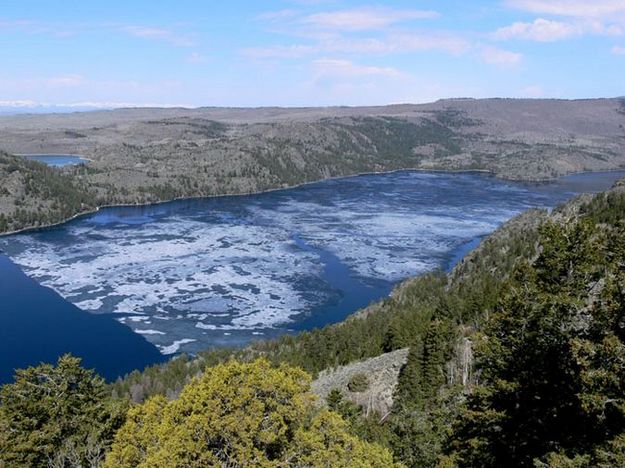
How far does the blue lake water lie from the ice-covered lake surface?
0.33 metres

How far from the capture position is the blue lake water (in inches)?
3812

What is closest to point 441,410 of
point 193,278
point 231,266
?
point 193,278

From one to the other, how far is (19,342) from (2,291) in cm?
3041

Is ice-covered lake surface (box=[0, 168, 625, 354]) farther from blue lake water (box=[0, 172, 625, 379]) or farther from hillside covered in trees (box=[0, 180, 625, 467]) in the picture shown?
hillside covered in trees (box=[0, 180, 625, 467])

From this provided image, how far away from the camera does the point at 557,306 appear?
26.3 meters

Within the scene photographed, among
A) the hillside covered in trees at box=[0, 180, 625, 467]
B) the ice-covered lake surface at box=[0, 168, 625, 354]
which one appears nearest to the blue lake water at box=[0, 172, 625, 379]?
the ice-covered lake surface at box=[0, 168, 625, 354]

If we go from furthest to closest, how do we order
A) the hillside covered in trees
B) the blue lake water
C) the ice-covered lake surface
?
the ice-covered lake surface → the blue lake water → the hillside covered in trees

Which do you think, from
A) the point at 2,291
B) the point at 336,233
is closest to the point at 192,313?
the point at 2,291

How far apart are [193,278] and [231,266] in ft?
39.5

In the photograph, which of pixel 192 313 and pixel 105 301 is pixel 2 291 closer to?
pixel 105 301

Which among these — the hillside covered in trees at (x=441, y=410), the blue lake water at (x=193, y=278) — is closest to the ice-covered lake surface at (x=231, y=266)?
the blue lake water at (x=193, y=278)

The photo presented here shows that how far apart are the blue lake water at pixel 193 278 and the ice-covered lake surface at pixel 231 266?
0.33m

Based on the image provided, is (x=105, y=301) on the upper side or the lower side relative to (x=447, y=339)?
lower

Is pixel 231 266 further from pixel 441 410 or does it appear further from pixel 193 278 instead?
pixel 441 410
